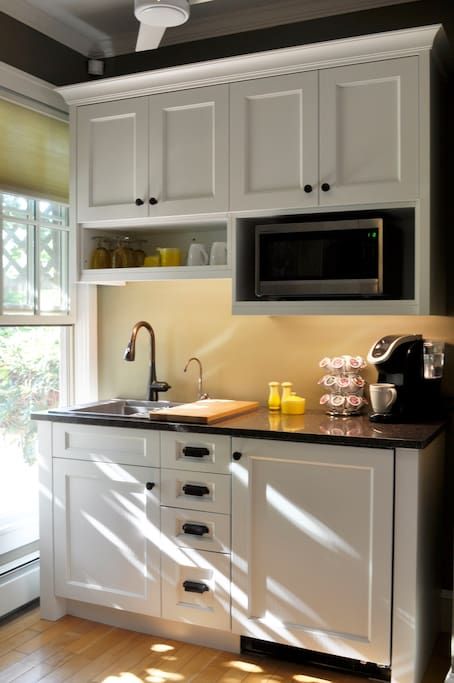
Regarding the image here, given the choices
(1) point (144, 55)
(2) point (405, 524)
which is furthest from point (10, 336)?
(2) point (405, 524)

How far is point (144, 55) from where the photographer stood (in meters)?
3.56

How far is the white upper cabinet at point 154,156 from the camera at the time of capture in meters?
2.96

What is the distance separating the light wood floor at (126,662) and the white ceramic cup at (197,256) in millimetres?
1593

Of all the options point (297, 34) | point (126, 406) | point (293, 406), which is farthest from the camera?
point (126, 406)

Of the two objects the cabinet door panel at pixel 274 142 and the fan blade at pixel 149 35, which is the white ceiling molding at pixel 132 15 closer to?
the cabinet door panel at pixel 274 142

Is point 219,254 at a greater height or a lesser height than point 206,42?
lesser

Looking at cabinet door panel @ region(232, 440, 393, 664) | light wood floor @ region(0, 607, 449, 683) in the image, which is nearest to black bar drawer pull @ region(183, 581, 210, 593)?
cabinet door panel @ region(232, 440, 393, 664)

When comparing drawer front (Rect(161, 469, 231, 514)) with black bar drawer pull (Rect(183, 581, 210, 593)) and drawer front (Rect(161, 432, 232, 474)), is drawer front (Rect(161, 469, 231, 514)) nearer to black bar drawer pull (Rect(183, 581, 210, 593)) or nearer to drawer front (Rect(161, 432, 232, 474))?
drawer front (Rect(161, 432, 232, 474))

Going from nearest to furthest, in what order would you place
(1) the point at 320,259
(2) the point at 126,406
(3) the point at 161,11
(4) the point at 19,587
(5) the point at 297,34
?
(3) the point at 161,11
(1) the point at 320,259
(4) the point at 19,587
(5) the point at 297,34
(2) the point at 126,406

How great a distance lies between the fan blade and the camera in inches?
83.5

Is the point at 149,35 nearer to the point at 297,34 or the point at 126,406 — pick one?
the point at 297,34

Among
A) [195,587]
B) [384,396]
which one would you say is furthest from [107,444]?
[384,396]

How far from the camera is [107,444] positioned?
2.88 metres

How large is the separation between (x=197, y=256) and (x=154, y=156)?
18.6 inches
